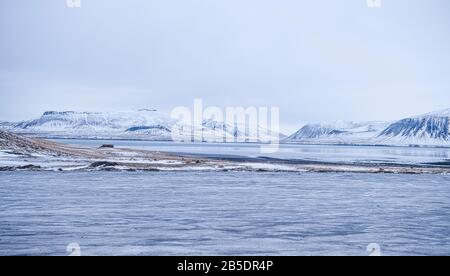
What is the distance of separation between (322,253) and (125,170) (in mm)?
30107

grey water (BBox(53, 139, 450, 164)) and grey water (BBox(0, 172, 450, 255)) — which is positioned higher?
grey water (BBox(0, 172, 450, 255))

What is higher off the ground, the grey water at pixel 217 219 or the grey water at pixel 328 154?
the grey water at pixel 217 219

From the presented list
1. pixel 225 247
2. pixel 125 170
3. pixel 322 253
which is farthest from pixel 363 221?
pixel 125 170

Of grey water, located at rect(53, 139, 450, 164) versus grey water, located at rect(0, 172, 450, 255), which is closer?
grey water, located at rect(0, 172, 450, 255)

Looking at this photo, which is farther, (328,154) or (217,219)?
(328,154)

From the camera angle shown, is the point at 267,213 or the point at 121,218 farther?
the point at 267,213

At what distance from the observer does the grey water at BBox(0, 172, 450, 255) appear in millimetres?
12117

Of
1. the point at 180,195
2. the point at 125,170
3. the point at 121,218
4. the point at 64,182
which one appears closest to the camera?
the point at 121,218

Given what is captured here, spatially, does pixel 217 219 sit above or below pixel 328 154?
above

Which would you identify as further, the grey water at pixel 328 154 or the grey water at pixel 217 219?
the grey water at pixel 328 154

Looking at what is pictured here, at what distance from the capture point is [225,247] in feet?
39.3

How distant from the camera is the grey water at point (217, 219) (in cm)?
1212

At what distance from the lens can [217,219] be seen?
16.4 metres
